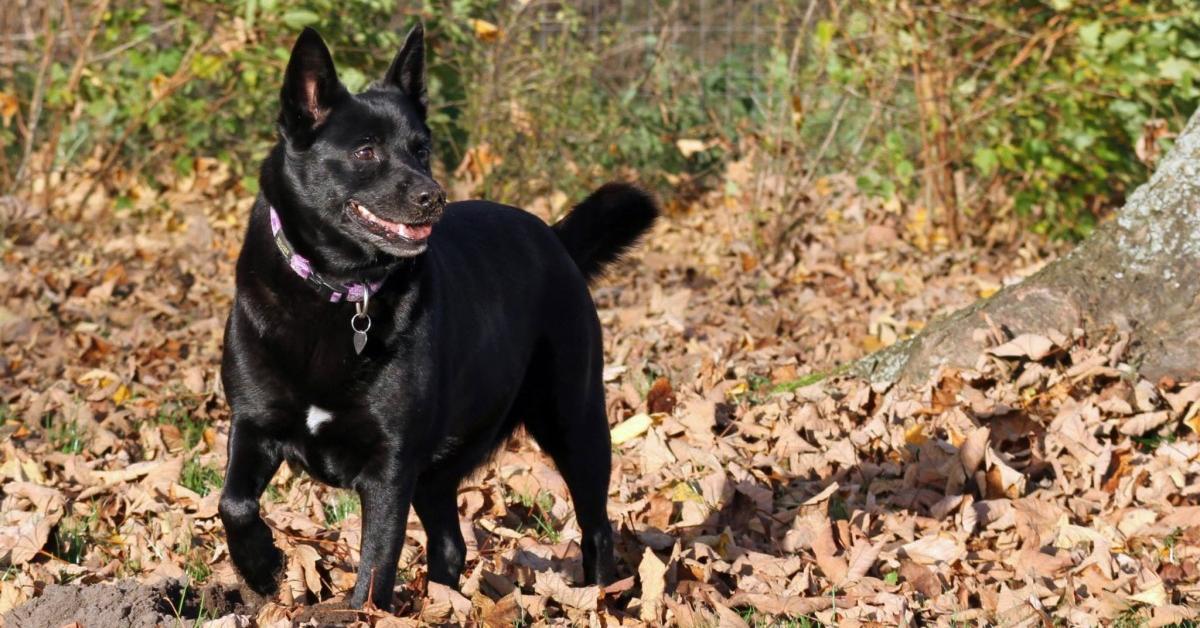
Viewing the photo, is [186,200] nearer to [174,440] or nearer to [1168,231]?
[174,440]

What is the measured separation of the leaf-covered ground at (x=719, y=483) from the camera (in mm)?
3584

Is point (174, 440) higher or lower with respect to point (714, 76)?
higher

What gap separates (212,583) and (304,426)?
54cm

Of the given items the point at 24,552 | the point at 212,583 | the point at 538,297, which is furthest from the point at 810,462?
the point at 24,552

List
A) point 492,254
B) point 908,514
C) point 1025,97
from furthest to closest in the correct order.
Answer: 1. point 1025,97
2. point 908,514
3. point 492,254

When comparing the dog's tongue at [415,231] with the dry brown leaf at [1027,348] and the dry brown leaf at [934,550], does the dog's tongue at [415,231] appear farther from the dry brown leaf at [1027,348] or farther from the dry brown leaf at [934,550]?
the dry brown leaf at [1027,348]

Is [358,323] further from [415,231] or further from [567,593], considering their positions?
[567,593]

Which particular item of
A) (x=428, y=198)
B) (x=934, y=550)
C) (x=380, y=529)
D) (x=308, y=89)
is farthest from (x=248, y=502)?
(x=934, y=550)

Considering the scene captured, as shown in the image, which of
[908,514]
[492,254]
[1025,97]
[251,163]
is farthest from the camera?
[251,163]

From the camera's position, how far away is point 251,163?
8961 millimetres

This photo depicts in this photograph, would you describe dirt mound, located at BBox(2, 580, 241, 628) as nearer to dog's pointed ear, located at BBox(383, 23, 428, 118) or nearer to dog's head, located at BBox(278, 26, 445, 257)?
dog's head, located at BBox(278, 26, 445, 257)

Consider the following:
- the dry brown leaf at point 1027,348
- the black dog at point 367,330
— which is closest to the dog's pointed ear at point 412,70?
the black dog at point 367,330

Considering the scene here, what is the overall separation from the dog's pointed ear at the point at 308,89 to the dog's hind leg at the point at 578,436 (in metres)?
0.91

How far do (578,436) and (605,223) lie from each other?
2.47 feet
